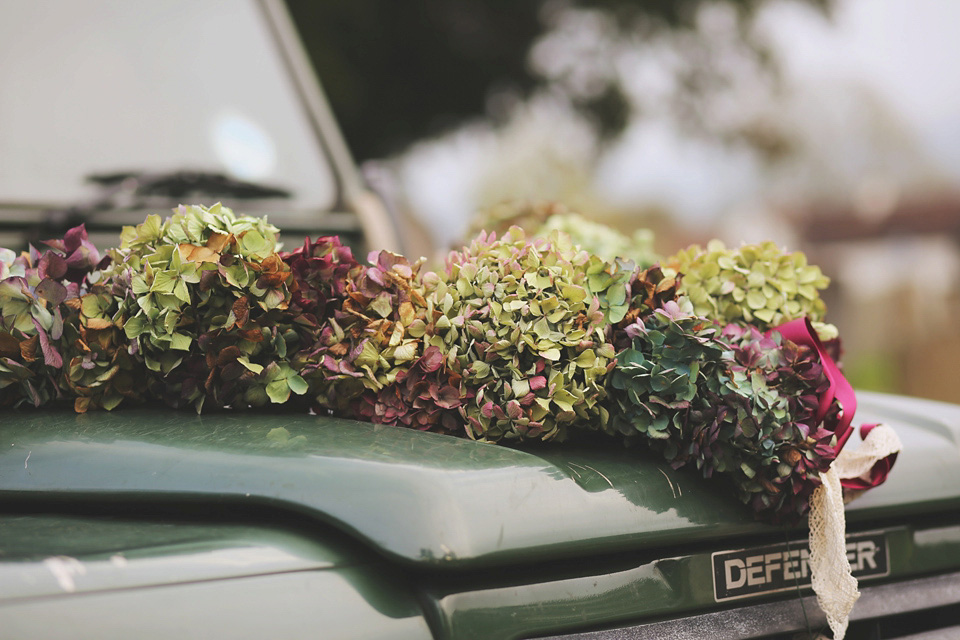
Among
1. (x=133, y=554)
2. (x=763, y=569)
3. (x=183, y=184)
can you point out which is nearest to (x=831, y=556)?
(x=763, y=569)

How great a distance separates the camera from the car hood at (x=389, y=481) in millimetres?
1178

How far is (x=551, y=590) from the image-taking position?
4.07 feet

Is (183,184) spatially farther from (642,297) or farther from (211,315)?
(642,297)

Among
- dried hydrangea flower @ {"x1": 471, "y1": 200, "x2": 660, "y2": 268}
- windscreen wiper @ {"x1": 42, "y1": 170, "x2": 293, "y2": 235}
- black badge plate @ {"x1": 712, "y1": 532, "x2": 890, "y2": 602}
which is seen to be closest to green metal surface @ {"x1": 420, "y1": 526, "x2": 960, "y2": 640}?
black badge plate @ {"x1": 712, "y1": 532, "x2": 890, "y2": 602}

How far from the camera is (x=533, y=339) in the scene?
1.40 metres

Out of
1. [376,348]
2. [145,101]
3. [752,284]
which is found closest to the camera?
[376,348]

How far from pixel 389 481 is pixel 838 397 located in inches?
31.5

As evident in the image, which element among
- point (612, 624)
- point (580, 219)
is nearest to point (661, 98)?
point (580, 219)

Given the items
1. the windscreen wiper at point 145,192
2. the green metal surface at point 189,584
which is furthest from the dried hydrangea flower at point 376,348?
the windscreen wiper at point 145,192

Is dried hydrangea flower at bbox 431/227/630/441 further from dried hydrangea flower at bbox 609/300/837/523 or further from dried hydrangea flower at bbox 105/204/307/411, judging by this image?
dried hydrangea flower at bbox 105/204/307/411

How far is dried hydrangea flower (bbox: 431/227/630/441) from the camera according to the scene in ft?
4.51

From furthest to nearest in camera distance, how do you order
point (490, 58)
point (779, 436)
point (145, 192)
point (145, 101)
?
point (490, 58) < point (145, 101) < point (145, 192) < point (779, 436)

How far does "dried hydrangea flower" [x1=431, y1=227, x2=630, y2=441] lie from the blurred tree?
700cm

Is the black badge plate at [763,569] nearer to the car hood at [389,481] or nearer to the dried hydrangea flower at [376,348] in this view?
the car hood at [389,481]
